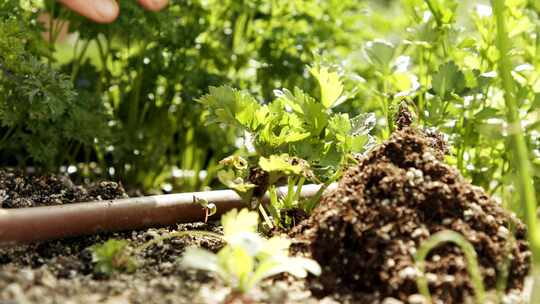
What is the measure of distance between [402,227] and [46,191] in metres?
0.98

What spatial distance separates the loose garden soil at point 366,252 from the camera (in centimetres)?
131

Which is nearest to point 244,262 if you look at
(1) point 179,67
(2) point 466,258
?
(2) point 466,258

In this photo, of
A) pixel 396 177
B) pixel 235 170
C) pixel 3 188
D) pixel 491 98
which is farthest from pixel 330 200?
pixel 3 188

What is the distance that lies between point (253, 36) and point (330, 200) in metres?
1.15

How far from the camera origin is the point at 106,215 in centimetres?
167

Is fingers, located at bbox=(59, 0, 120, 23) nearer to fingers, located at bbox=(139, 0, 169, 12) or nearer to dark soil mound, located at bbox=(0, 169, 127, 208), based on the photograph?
fingers, located at bbox=(139, 0, 169, 12)

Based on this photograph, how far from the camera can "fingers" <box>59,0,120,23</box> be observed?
1931 mm

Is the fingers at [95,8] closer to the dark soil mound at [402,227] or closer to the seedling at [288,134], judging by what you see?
the seedling at [288,134]

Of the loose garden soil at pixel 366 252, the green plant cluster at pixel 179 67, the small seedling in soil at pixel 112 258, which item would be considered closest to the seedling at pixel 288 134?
the loose garden soil at pixel 366 252

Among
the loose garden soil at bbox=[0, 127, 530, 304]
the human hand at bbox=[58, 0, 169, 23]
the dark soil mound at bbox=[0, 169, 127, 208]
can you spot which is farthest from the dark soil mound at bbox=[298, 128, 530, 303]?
the human hand at bbox=[58, 0, 169, 23]

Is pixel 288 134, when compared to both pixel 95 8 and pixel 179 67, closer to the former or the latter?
pixel 95 8

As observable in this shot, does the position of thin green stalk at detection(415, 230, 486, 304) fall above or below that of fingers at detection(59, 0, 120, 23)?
below

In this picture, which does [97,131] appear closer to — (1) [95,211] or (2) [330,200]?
(1) [95,211]

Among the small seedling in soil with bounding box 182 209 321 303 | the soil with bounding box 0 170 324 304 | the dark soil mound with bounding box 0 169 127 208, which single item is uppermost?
the dark soil mound with bounding box 0 169 127 208
